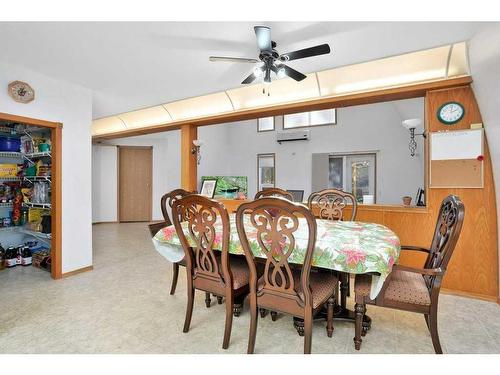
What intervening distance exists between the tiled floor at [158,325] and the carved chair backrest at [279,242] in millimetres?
482

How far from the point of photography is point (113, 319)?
6.94 feet

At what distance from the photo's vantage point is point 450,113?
2.60 metres

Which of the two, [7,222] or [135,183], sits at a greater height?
[135,183]

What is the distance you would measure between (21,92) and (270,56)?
264cm

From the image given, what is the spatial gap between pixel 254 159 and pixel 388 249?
6.09 meters

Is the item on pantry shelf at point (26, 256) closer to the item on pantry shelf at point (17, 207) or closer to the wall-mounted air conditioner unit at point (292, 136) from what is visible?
the item on pantry shelf at point (17, 207)

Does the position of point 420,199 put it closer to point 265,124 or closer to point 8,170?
point 265,124

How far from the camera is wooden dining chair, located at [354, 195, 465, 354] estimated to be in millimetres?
1489

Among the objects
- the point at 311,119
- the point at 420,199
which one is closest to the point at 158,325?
the point at 420,199

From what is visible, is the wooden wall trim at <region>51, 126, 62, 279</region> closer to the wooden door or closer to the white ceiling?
the white ceiling

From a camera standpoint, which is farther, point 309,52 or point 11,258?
point 11,258

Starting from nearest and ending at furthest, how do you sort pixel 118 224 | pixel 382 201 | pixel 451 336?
pixel 451 336 → pixel 382 201 → pixel 118 224
